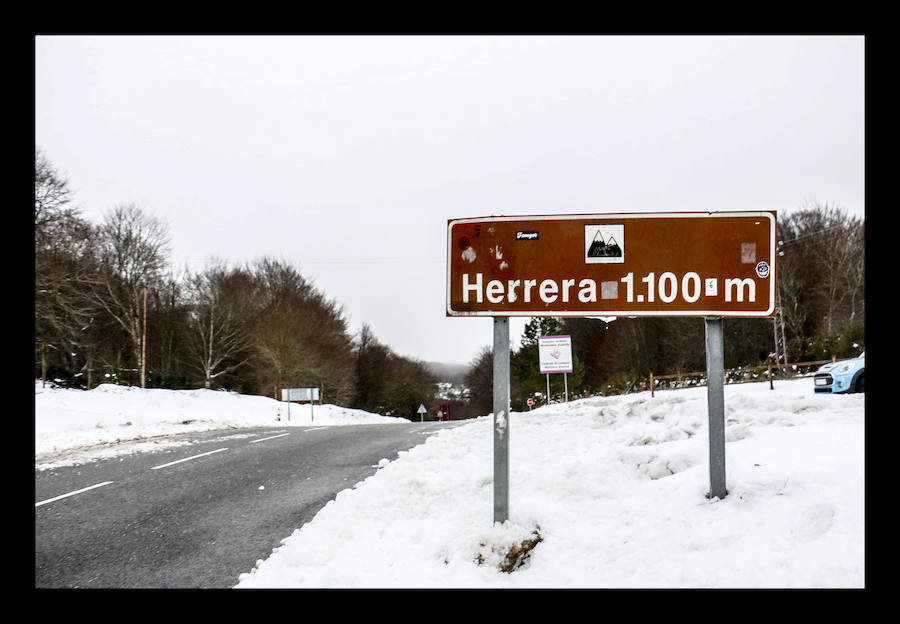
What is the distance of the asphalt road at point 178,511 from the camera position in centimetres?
387

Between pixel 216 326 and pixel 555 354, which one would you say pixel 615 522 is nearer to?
pixel 555 354

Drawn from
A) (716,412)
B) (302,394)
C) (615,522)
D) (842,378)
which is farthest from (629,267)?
(302,394)

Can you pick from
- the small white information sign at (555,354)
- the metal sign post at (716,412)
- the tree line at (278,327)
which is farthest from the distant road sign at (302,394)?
the metal sign post at (716,412)

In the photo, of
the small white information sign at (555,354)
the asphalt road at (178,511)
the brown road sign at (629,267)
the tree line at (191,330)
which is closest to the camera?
the brown road sign at (629,267)

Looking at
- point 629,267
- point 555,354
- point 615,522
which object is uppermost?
point 629,267

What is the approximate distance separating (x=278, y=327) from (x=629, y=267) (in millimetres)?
38234

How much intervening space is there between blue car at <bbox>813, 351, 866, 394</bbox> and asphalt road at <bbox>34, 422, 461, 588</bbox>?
9.05 metres

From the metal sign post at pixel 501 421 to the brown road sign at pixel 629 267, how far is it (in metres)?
0.20

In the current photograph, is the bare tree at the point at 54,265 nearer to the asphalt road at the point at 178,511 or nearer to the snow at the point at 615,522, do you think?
the asphalt road at the point at 178,511

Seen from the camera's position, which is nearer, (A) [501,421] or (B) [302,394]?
(A) [501,421]

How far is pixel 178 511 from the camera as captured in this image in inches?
218
